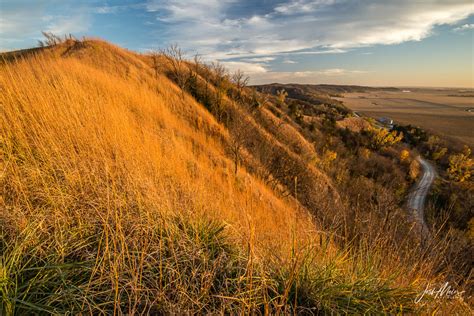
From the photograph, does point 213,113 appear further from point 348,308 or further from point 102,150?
point 348,308

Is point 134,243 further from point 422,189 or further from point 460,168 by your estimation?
point 460,168

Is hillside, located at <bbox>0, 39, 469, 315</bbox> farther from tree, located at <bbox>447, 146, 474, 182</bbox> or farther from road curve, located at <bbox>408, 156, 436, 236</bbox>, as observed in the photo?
tree, located at <bbox>447, 146, 474, 182</bbox>

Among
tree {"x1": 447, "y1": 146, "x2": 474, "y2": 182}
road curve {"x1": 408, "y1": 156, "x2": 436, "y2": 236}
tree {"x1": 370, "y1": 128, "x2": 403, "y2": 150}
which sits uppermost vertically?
tree {"x1": 370, "y1": 128, "x2": 403, "y2": 150}

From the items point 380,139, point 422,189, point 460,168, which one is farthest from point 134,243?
point 460,168

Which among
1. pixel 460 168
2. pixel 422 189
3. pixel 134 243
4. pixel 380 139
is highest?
pixel 134 243

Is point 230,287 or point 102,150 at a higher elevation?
point 102,150

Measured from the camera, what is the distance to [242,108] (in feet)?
69.3

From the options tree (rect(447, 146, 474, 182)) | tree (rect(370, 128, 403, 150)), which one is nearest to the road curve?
tree (rect(447, 146, 474, 182))

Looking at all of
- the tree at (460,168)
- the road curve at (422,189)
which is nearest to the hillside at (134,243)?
the road curve at (422,189)

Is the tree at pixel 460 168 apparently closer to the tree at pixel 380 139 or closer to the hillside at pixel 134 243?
the tree at pixel 380 139

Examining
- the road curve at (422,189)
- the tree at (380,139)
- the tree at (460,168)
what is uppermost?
the tree at (380,139)

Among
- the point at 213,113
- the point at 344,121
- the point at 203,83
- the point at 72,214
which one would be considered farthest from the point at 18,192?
the point at 344,121

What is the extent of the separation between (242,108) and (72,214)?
1952cm

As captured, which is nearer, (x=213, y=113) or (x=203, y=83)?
(x=213, y=113)
